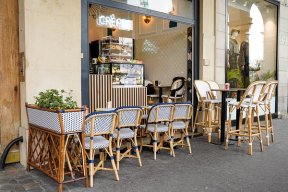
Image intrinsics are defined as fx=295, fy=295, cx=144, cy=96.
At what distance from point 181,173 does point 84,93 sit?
187 cm

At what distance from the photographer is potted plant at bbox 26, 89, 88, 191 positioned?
3.06m

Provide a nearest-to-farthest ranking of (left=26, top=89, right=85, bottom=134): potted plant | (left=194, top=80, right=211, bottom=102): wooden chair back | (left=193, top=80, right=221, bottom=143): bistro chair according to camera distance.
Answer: (left=26, top=89, right=85, bottom=134): potted plant < (left=193, top=80, right=221, bottom=143): bistro chair < (left=194, top=80, right=211, bottom=102): wooden chair back

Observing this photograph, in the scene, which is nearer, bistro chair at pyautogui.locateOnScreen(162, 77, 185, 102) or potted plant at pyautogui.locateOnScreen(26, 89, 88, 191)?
potted plant at pyautogui.locateOnScreen(26, 89, 88, 191)

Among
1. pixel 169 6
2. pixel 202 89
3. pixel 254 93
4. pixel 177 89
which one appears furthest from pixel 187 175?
pixel 177 89

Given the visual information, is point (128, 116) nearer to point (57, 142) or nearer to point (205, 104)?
point (57, 142)

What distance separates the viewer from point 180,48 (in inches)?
284

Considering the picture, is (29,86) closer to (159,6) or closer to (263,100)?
(159,6)

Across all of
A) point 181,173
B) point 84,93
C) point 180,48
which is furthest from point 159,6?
point 181,173

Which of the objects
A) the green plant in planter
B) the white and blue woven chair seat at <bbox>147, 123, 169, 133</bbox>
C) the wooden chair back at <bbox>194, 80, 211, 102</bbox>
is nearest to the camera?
the green plant in planter

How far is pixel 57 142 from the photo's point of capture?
3.34 m

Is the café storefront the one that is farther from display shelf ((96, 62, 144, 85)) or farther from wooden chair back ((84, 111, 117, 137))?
wooden chair back ((84, 111, 117, 137))

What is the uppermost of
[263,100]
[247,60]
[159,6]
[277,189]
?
[159,6]

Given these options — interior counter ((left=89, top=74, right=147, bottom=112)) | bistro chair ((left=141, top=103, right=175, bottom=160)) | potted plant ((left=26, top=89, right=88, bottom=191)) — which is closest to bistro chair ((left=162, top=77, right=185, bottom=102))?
interior counter ((left=89, top=74, right=147, bottom=112))

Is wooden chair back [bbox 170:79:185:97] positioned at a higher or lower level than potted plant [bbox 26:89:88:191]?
higher
